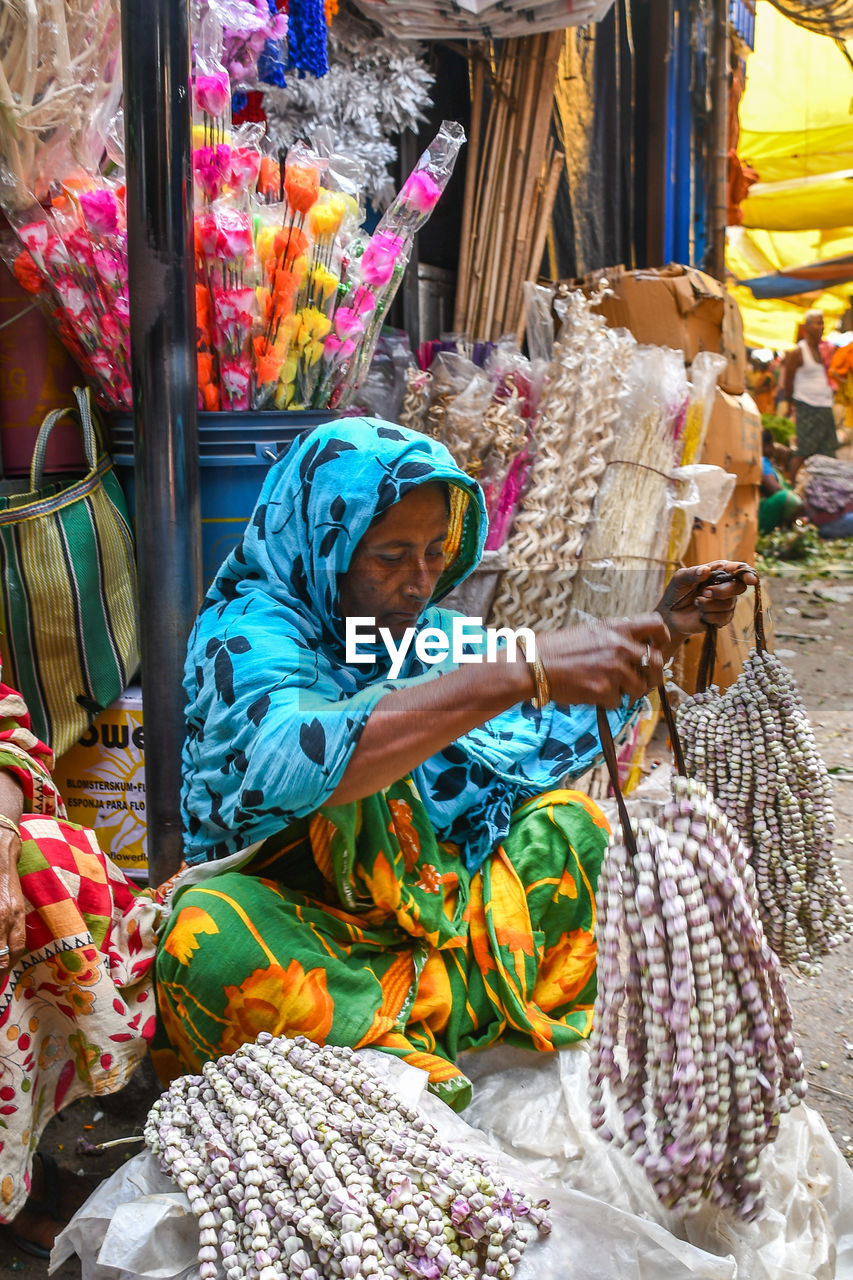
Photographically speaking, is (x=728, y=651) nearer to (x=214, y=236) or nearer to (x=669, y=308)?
(x=669, y=308)

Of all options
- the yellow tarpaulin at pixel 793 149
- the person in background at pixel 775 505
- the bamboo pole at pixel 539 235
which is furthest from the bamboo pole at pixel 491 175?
the person in background at pixel 775 505

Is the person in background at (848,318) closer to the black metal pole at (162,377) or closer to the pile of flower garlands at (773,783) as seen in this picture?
the black metal pole at (162,377)

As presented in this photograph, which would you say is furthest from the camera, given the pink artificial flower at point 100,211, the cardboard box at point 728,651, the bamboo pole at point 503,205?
the bamboo pole at point 503,205

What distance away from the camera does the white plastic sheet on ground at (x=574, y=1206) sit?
1.43m

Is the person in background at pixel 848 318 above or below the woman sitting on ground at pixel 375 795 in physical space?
above

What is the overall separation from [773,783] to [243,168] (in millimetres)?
1759

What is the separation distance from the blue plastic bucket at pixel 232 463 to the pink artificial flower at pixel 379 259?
0.36 m

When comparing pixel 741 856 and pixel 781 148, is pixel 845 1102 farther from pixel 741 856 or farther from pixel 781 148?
pixel 781 148

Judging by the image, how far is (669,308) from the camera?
167 inches

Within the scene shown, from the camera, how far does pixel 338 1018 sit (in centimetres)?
173

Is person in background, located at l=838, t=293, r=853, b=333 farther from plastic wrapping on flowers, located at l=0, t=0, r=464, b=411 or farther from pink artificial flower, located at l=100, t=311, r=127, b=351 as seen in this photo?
pink artificial flower, located at l=100, t=311, r=127, b=351

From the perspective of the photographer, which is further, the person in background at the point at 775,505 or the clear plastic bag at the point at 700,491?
the person in background at the point at 775,505

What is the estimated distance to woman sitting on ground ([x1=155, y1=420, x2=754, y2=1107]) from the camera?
1563 millimetres

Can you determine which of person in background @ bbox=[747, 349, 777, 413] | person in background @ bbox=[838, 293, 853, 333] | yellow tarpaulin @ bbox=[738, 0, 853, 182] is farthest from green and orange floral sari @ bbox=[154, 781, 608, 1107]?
person in background @ bbox=[838, 293, 853, 333]
